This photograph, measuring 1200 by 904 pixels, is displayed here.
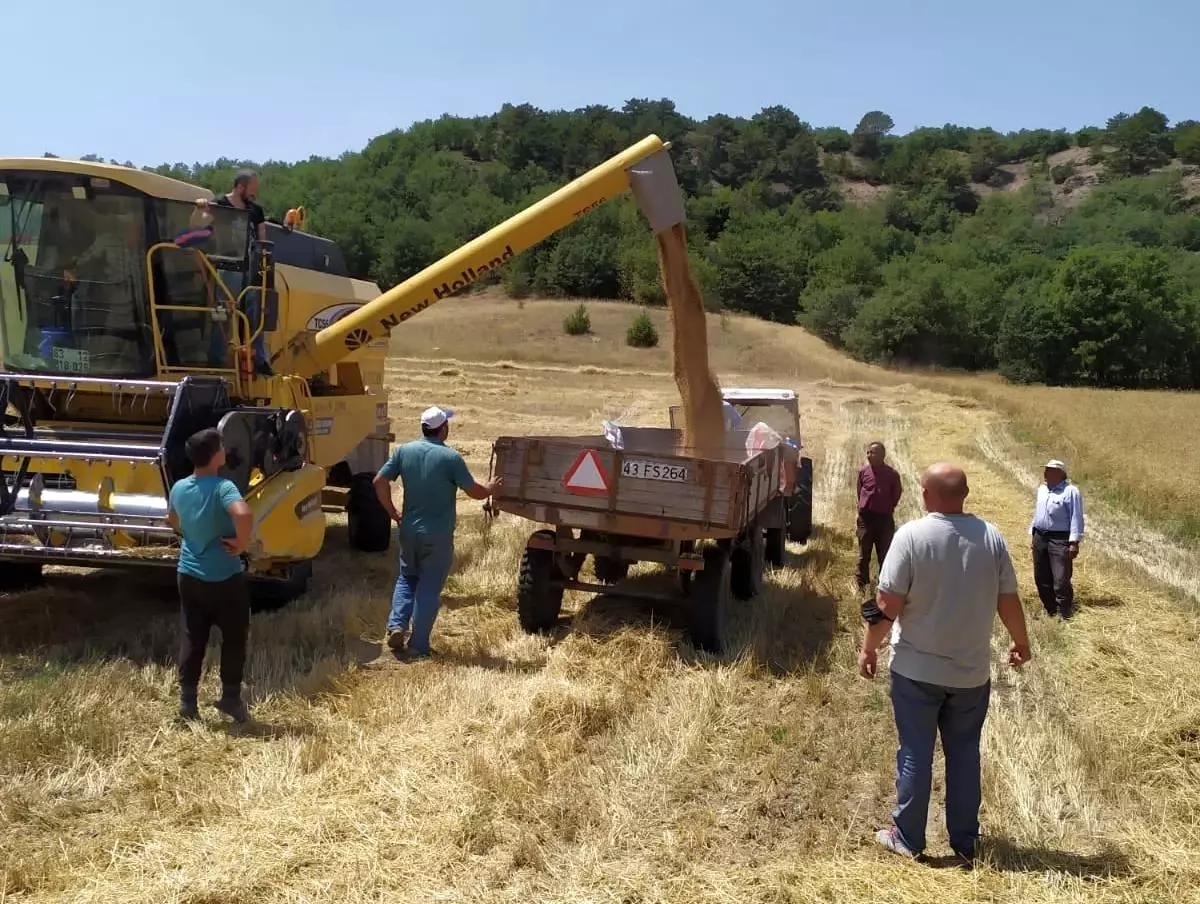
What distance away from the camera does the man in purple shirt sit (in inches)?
324

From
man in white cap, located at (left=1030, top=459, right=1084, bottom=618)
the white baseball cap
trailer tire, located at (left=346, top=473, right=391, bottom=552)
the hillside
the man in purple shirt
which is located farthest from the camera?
trailer tire, located at (left=346, top=473, right=391, bottom=552)

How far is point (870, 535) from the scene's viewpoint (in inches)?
329


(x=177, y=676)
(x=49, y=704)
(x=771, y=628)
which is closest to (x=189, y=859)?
(x=49, y=704)

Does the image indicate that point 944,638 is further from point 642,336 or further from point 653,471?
point 642,336

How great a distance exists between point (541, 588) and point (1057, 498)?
429cm

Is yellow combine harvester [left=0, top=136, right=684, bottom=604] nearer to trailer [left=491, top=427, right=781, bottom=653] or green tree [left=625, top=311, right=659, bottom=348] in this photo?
trailer [left=491, top=427, right=781, bottom=653]

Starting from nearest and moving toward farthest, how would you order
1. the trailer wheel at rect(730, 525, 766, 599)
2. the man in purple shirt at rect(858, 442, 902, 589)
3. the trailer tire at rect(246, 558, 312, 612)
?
the trailer tire at rect(246, 558, 312, 612) → the trailer wheel at rect(730, 525, 766, 599) → the man in purple shirt at rect(858, 442, 902, 589)

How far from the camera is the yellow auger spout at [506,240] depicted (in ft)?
24.8

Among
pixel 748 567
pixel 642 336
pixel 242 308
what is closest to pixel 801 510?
pixel 748 567

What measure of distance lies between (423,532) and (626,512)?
1.33 m

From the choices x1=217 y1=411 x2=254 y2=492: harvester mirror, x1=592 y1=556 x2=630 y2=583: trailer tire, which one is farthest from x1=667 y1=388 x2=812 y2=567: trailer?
x1=217 y1=411 x2=254 y2=492: harvester mirror

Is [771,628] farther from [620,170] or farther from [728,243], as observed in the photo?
[728,243]

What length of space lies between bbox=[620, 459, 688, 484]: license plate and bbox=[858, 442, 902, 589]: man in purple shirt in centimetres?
257

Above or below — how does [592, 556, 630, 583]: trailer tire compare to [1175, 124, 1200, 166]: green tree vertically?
below
